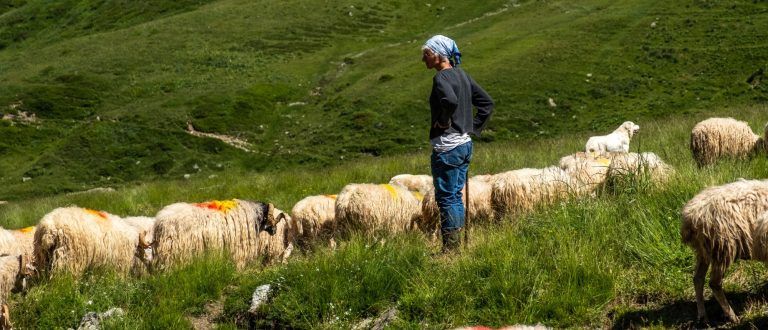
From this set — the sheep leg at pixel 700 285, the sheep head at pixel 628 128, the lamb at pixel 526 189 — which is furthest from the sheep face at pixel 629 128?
the sheep leg at pixel 700 285

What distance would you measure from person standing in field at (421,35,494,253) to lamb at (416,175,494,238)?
2.13 metres

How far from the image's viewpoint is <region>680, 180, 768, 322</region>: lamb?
20.7ft

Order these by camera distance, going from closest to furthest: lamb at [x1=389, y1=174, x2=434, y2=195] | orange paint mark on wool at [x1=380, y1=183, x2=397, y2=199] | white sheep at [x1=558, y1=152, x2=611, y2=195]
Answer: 1. white sheep at [x1=558, y1=152, x2=611, y2=195]
2. orange paint mark on wool at [x1=380, y1=183, x2=397, y2=199]
3. lamb at [x1=389, y1=174, x2=434, y2=195]

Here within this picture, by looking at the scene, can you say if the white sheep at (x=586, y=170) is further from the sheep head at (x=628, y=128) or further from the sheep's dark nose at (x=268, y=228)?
the sheep head at (x=628, y=128)

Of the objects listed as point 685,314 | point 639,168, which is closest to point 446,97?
point 639,168

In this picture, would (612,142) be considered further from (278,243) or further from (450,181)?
(450,181)

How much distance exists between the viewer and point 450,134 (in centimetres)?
899

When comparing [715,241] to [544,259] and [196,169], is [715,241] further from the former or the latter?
[196,169]

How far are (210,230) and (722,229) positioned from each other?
6923mm

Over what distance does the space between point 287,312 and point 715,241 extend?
4246 millimetres

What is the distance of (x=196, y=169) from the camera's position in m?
44.5

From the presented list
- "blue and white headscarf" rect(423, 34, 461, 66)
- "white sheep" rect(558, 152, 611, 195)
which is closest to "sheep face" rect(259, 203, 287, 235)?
"blue and white headscarf" rect(423, 34, 461, 66)

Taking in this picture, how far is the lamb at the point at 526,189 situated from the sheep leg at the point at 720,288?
4.76 metres

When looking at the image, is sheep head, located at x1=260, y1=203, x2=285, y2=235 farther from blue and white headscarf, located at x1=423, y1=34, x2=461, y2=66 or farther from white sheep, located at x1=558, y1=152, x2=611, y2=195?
white sheep, located at x1=558, y1=152, x2=611, y2=195
